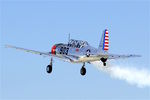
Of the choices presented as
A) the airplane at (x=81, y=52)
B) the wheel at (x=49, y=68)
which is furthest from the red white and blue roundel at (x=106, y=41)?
the wheel at (x=49, y=68)

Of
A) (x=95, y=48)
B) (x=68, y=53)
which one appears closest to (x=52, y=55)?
(x=68, y=53)

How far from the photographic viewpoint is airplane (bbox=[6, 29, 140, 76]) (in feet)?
186

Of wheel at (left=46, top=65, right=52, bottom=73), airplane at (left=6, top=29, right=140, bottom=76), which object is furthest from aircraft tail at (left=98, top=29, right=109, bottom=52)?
wheel at (left=46, top=65, right=52, bottom=73)

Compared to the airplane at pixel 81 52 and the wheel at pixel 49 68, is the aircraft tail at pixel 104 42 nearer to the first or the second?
the airplane at pixel 81 52

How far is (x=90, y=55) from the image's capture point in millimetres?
57156

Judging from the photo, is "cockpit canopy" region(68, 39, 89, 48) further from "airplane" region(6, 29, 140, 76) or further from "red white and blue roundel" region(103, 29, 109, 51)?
"red white and blue roundel" region(103, 29, 109, 51)

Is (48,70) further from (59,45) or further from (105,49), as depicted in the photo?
(105,49)

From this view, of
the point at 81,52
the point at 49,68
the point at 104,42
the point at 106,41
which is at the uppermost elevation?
the point at 106,41

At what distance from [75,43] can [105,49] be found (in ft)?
13.9

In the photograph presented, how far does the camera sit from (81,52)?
5875 cm

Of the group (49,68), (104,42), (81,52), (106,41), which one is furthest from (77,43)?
(49,68)

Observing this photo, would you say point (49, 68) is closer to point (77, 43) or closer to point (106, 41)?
point (77, 43)

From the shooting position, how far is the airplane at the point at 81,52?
5678 cm

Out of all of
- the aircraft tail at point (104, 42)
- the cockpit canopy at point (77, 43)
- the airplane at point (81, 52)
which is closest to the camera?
the airplane at point (81, 52)
